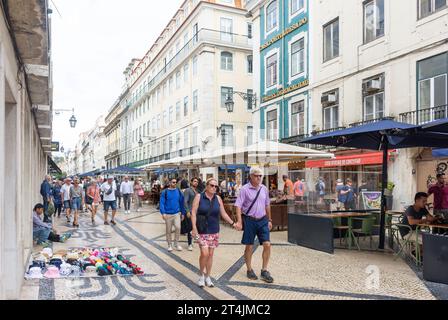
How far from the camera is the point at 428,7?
563 inches

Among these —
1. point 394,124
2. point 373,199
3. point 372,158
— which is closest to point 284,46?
point 372,158

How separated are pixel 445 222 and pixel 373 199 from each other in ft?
11.0

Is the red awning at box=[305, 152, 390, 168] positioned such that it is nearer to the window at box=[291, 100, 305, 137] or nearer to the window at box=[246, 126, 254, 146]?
the window at box=[291, 100, 305, 137]

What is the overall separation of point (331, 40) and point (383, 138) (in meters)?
11.9

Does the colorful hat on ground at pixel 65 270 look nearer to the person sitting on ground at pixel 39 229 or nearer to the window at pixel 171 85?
the person sitting on ground at pixel 39 229

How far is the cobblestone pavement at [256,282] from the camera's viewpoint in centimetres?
554

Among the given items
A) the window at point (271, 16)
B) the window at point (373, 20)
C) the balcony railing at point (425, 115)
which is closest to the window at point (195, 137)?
the window at point (271, 16)

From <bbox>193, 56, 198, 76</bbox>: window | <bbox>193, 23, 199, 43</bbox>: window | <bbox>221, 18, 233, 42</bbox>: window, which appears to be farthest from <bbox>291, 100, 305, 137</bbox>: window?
<bbox>193, 23, 199, 43</bbox>: window

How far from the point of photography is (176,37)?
39.3m

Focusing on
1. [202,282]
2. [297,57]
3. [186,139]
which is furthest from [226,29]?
[202,282]

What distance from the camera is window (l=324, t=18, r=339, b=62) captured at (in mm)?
19030

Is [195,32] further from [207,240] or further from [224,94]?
[207,240]

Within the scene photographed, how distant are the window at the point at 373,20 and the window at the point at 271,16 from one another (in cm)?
736

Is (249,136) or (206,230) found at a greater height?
(249,136)
